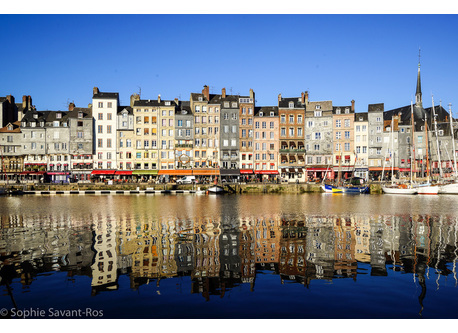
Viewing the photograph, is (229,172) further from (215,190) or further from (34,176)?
(34,176)

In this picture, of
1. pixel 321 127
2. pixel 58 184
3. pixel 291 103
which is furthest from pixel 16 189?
pixel 321 127

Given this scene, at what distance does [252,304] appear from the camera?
11102 millimetres

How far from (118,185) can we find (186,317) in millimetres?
61756

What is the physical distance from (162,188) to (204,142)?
15.0 meters

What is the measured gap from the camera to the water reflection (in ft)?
45.7

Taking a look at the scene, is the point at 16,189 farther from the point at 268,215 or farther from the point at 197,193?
the point at 268,215

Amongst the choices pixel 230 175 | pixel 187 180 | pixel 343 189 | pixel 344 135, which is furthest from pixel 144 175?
pixel 344 135

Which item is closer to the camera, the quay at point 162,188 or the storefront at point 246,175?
the quay at point 162,188

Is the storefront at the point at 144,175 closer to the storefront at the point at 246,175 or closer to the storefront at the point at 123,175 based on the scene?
the storefront at the point at 123,175

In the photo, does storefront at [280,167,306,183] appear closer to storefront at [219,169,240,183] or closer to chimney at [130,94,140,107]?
storefront at [219,169,240,183]

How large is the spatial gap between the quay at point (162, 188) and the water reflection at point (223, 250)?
38.2 meters

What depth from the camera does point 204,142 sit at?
79.3 m

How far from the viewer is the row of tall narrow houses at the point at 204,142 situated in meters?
78.1

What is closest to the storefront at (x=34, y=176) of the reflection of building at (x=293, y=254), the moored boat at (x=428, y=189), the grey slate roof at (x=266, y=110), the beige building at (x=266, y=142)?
the beige building at (x=266, y=142)
